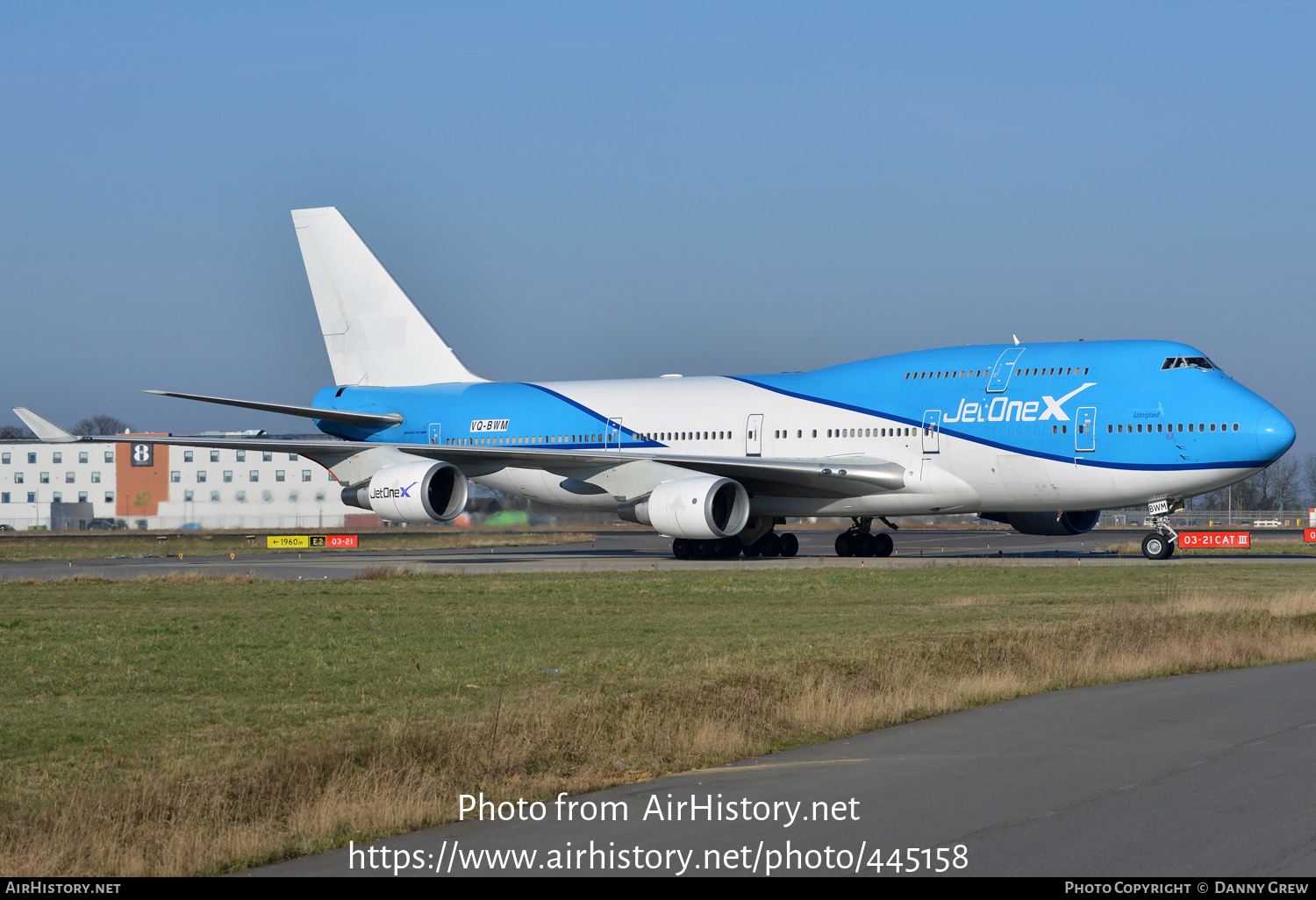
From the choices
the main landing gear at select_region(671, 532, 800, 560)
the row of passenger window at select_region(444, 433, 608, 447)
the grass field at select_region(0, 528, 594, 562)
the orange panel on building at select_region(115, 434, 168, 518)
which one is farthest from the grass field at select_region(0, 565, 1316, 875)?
the orange panel on building at select_region(115, 434, 168, 518)

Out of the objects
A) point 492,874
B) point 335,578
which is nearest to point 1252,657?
point 492,874

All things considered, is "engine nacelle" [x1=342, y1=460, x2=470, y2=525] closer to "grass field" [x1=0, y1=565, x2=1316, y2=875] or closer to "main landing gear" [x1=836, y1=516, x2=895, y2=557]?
"grass field" [x1=0, y1=565, x2=1316, y2=875]

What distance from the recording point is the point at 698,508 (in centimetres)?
3381

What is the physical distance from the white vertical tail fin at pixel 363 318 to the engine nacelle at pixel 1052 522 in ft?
58.2

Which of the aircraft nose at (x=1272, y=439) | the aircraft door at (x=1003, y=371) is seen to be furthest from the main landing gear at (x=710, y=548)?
the aircraft nose at (x=1272, y=439)

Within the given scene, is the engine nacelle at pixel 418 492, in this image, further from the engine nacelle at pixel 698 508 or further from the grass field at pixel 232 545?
the grass field at pixel 232 545

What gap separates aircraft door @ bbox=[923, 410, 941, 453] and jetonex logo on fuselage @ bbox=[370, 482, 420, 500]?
13050mm

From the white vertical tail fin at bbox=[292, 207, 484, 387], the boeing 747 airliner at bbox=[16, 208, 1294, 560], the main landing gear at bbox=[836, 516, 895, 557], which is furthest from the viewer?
the white vertical tail fin at bbox=[292, 207, 484, 387]

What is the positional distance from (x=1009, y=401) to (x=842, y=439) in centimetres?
451

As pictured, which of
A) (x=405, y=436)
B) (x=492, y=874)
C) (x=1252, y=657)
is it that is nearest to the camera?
(x=492, y=874)

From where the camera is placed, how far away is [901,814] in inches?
313

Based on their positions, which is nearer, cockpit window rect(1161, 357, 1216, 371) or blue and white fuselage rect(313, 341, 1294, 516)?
blue and white fuselage rect(313, 341, 1294, 516)

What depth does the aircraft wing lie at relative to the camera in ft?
112
